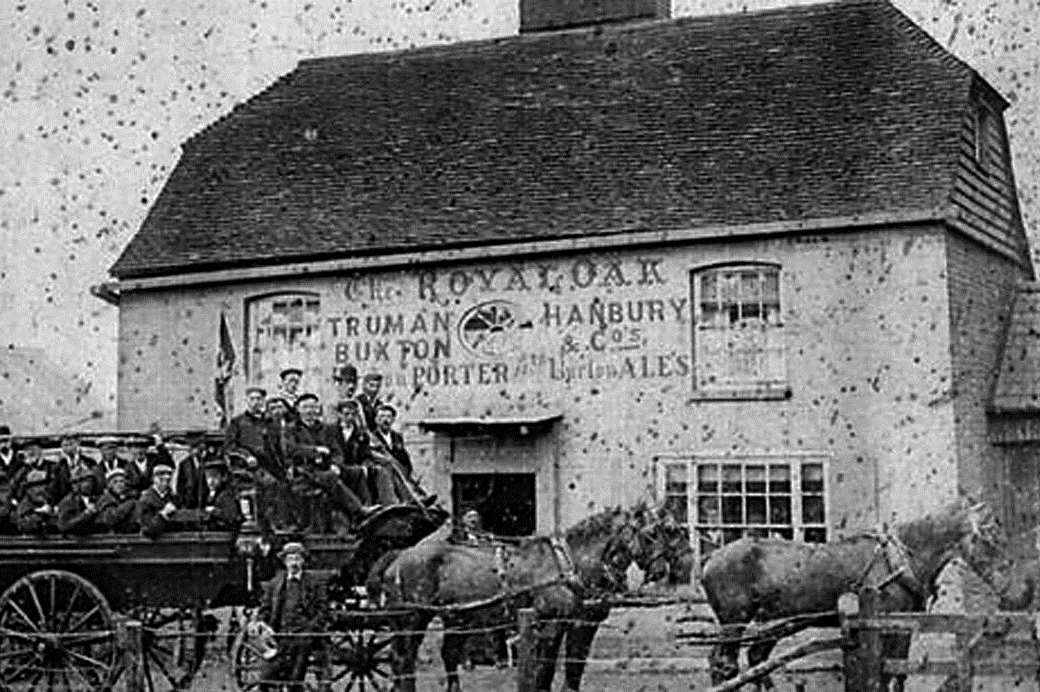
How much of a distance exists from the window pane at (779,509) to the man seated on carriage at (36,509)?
815 centimetres

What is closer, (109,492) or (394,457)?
(109,492)

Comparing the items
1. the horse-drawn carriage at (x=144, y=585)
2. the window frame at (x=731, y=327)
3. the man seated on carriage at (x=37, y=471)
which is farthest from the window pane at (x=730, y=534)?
the man seated on carriage at (x=37, y=471)

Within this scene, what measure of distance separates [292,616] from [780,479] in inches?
297

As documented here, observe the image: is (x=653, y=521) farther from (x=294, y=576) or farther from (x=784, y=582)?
(x=294, y=576)

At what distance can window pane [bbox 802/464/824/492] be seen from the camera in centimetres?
1688

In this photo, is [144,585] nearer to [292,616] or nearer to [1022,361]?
[292,616]

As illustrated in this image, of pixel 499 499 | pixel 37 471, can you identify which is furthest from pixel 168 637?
pixel 499 499

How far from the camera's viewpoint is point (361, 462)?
43.2 feet

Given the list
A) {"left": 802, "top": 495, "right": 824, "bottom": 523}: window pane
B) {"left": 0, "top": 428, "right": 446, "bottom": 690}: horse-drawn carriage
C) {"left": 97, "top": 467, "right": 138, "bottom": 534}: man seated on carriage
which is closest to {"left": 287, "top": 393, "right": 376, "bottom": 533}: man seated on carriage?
{"left": 0, "top": 428, "right": 446, "bottom": 690}: horse-drawn carriage

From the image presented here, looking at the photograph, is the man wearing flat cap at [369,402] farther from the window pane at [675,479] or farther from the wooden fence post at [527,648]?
the window pane at [675,479]

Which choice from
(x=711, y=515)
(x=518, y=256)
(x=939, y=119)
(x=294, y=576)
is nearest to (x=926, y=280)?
(x=939, y=119)

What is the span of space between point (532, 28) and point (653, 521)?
1233 cm

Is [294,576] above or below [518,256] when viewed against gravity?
below

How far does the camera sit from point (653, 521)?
12086 millimetres
